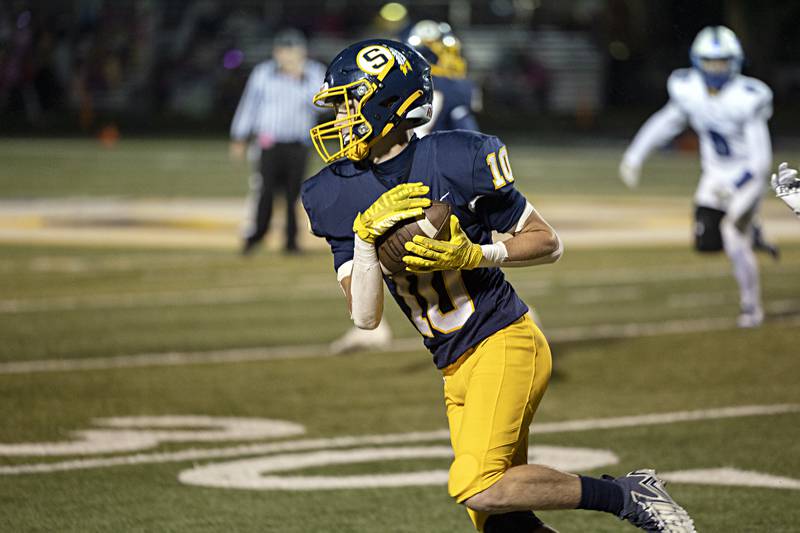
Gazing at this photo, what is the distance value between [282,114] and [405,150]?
9742 mm

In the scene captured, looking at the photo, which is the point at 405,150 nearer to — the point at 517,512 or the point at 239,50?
the point at 517,512

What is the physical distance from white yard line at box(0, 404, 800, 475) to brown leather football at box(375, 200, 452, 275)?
238 cm

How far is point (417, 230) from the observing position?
406 cm

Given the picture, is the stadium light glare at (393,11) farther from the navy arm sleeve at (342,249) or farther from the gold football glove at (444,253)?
the gold football glove at (444,253)

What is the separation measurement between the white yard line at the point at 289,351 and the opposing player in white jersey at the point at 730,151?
1.22 ft

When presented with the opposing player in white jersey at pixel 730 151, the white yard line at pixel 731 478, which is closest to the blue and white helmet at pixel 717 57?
the opposing player in white jersey at pixel 730 151

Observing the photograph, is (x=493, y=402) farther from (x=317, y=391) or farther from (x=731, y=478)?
(x=317, y=391)

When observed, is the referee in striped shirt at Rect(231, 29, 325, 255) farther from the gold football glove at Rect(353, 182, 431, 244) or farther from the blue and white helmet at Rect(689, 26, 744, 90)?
the gold football glove at Rect(353, 182, 431, 244)

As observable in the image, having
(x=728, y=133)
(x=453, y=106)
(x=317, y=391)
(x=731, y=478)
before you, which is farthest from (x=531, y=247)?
(x=728, y=133)

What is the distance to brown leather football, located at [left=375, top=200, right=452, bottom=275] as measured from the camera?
4.06 meters

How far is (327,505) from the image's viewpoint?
5441 mm

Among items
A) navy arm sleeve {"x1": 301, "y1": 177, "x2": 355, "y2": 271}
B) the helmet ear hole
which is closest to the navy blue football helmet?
the helmet ear hole

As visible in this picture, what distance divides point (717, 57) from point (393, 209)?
6179 mm

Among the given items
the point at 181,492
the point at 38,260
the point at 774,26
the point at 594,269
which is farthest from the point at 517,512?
the point at 774,26
